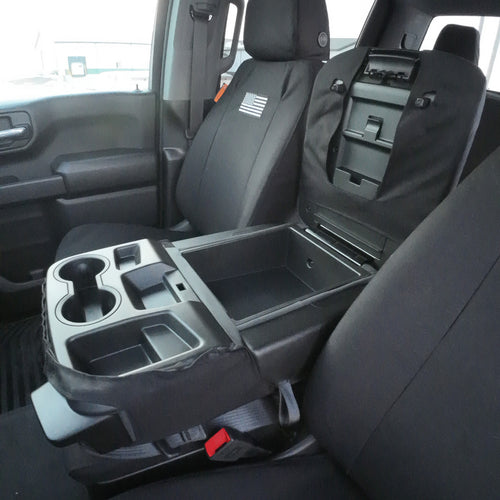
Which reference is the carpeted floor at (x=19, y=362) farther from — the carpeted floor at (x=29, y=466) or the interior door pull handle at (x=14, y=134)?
the interior door pull handle at (x=14, y=134)

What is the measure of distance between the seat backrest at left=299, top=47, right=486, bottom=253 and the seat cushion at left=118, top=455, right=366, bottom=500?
485 millimetres

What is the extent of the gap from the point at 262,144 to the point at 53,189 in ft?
2.62

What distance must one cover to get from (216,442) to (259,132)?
0.91 metres

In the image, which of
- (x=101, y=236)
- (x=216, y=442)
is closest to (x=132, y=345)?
(x=216, y=442)

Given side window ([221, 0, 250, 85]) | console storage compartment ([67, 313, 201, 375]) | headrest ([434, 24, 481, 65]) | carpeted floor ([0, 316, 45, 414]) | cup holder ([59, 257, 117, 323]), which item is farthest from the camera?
side window ([221, 0, 250, 85])

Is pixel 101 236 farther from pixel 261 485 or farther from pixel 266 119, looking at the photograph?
pixel 261 485

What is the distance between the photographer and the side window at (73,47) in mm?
1490

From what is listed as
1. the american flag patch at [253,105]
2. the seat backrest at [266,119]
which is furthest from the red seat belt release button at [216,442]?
the american flag patch at [253,105]

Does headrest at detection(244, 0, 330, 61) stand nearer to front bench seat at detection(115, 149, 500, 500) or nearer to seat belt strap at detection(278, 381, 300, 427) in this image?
front bench seat at detection(115, 149, 500, 500)

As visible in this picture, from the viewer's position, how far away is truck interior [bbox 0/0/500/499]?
0.61 meters

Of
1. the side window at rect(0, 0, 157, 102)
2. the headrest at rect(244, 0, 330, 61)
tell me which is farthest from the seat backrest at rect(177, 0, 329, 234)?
the side window at rect(0, 0, 157, 102)

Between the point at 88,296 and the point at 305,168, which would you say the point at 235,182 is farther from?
A: the point at 88,296

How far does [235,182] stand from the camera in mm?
1378

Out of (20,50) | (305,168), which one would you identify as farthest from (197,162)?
(20,50)
